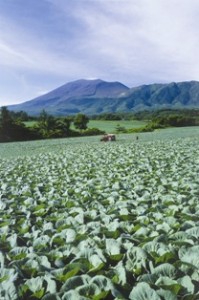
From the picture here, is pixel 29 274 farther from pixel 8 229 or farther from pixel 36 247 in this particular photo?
pixel 8 229

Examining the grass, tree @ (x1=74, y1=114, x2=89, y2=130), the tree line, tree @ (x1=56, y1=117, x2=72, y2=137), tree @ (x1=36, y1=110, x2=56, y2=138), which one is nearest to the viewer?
the grass

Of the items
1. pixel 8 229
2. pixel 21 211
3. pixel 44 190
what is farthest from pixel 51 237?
pixel 44 190

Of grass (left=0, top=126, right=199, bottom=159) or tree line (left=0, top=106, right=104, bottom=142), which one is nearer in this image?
grass (left=0, top=126, right=199, bottom=159)

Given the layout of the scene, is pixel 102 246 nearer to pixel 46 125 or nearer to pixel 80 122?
pixel 46 125

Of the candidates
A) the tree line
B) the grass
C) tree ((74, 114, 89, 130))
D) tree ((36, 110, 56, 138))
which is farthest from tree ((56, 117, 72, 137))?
the grass

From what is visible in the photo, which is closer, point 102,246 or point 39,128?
point 102,246

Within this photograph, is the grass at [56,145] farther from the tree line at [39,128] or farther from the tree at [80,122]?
the tree at [80,122]

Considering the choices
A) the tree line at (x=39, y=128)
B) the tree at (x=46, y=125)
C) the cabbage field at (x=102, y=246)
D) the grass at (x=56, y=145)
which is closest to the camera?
the cabbage field at (x=102, y=246)

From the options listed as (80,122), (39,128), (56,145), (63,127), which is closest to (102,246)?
(56,145)

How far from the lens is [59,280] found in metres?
4.84

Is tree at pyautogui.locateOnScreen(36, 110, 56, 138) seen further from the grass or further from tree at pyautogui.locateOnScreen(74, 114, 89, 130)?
the grass

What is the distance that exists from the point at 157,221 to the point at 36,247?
89.5 inches

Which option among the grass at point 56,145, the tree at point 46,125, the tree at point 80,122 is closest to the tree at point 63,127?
the tree at point 46,125

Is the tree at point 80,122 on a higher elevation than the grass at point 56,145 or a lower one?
higher
